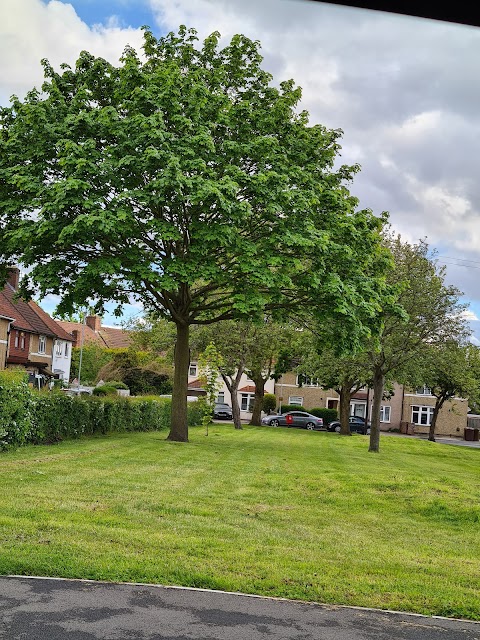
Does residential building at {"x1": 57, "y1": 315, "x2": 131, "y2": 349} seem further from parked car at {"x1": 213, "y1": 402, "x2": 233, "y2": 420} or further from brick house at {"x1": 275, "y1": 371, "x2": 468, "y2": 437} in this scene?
parked car at {"x1": 213, "y1": 402, "x2": 233, "y2": 420}

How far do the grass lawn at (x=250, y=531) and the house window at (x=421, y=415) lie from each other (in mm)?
61599

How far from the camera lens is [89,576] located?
22.8 feet

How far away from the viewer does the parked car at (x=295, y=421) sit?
64.4m

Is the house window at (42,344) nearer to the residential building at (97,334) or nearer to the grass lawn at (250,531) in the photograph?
the residential building at (97,334)

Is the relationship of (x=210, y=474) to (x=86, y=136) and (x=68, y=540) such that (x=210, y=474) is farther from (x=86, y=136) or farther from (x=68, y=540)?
(x=86, y=136)

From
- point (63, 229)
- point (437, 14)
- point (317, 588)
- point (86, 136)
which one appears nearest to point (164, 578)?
point (317, 588)

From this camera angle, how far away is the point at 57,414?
23.7 metres

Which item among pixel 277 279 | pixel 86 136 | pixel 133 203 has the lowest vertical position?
pixel 277 279

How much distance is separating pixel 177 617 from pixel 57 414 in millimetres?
18611

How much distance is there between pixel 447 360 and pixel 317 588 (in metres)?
26.1

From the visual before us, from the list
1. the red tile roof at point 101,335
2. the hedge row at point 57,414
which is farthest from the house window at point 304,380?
the red tile roof at point 101,335

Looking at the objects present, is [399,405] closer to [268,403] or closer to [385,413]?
[385,413]

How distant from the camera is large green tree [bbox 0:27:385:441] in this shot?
21.1m

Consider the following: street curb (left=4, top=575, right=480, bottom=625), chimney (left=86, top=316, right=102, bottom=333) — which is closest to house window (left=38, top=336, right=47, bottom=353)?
chimney (left=86, top=316, right=102, bottom=333)
